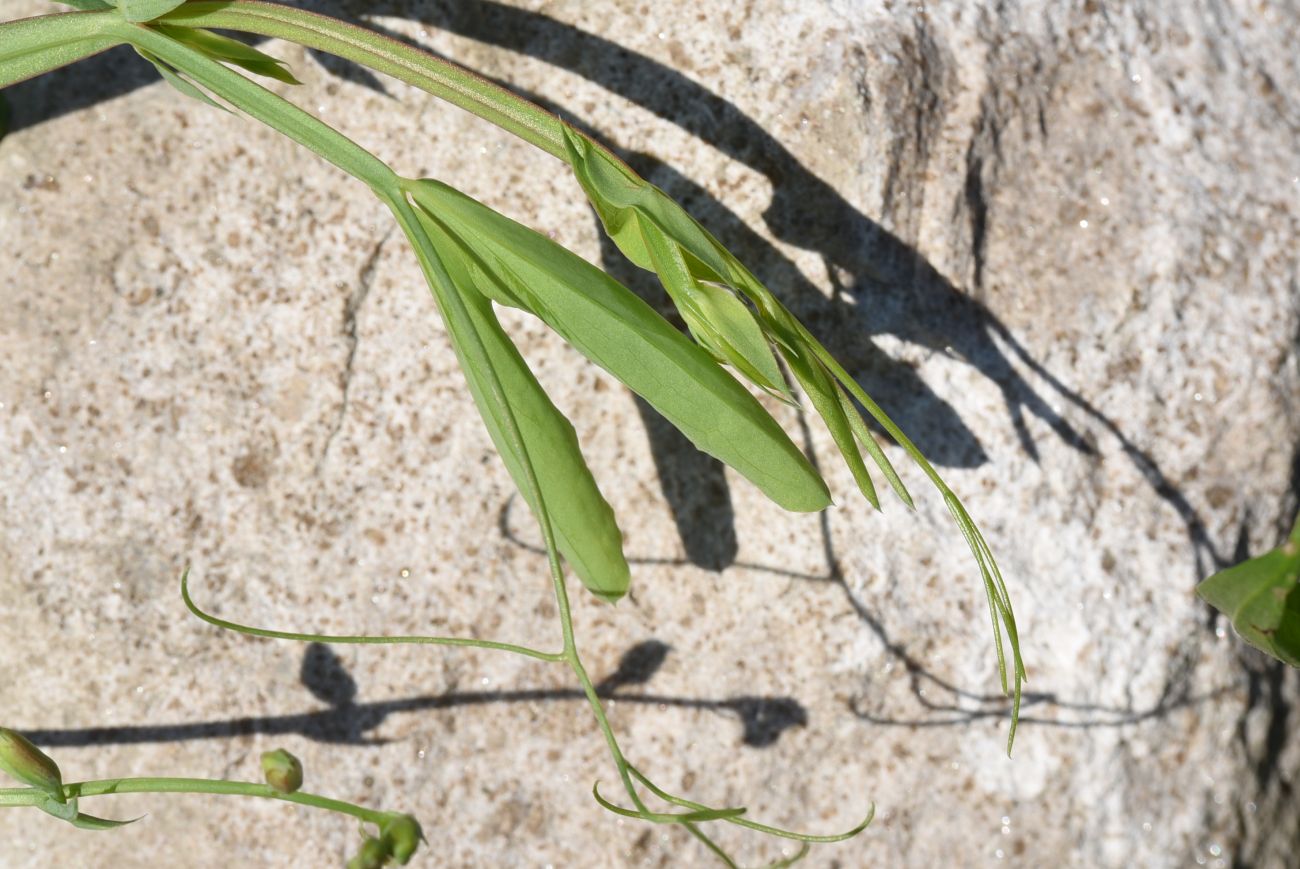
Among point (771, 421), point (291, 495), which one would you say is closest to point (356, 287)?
point (291, 495)

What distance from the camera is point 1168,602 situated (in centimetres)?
117

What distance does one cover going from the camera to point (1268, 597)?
0.62m

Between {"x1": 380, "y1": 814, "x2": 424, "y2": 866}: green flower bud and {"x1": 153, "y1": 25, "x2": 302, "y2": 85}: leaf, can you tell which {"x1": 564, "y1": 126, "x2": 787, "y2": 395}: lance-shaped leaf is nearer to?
{"x1": 153, "y1": 25, "x2": 302, "y2": 85}: leaf

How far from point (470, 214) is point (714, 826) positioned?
72cm

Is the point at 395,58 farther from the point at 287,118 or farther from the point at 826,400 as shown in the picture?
the point at 826,400

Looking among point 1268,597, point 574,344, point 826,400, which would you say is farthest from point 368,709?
point 1268,597

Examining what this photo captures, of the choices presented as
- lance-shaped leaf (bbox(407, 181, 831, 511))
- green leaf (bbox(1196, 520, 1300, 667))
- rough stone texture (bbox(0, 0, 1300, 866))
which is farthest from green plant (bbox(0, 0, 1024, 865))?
rough stone texture (bbox(0, 0, 1300, 866))

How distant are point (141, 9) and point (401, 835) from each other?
0.70m

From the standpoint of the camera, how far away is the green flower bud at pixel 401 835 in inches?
38.6

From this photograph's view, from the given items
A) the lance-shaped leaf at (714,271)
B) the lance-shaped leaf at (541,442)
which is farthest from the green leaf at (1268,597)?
the lance-shaped leaf at (541,442)

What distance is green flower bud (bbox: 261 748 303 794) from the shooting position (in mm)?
895

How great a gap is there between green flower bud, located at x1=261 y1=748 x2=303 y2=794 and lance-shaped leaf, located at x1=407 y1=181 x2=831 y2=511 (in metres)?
0.42

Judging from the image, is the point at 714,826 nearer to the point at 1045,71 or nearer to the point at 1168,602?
the point at 1168,602

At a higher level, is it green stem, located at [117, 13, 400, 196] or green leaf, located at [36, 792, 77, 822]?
green stem, located at [117, 13, 400, 196]
